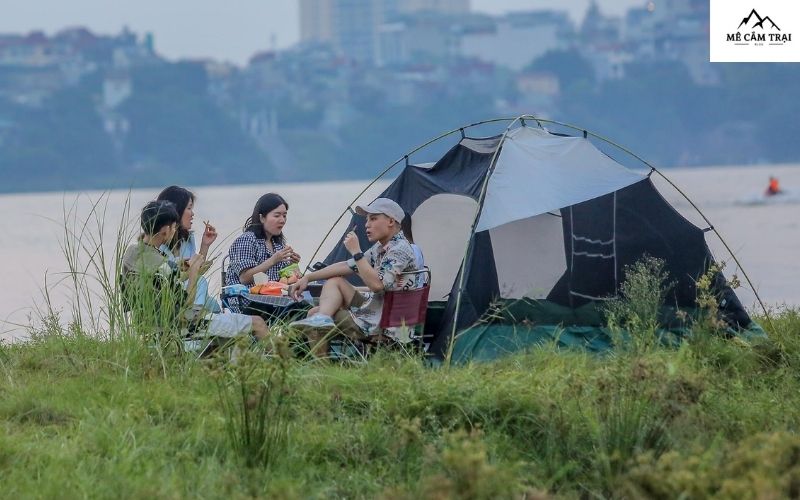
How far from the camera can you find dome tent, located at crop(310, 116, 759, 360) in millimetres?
6328

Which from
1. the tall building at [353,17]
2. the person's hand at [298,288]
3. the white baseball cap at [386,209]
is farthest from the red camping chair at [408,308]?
the tall building at [353,17]

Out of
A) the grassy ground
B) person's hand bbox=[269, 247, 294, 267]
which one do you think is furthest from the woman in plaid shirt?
the grassy ground

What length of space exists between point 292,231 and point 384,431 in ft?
80.7

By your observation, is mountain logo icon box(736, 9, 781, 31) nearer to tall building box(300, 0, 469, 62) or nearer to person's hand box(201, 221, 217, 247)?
person's hand box(201, 221, 217, 247)

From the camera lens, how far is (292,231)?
2886 centimetres

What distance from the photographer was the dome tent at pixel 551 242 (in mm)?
6328

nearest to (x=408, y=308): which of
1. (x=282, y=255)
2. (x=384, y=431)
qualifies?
(x=282, y=255)

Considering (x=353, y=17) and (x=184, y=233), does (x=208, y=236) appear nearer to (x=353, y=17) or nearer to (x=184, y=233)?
(x=184, y=233)

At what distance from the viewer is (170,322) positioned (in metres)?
5.38

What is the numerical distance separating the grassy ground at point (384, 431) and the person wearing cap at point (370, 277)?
2.24ft

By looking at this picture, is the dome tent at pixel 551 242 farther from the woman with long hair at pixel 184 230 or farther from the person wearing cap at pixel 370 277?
the woman with long hair at pixel 184 230

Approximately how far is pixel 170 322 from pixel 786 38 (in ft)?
39.6

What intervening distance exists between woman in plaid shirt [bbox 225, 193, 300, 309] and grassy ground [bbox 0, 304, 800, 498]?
56.8 inches

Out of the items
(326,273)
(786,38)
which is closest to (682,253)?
(326,273)
